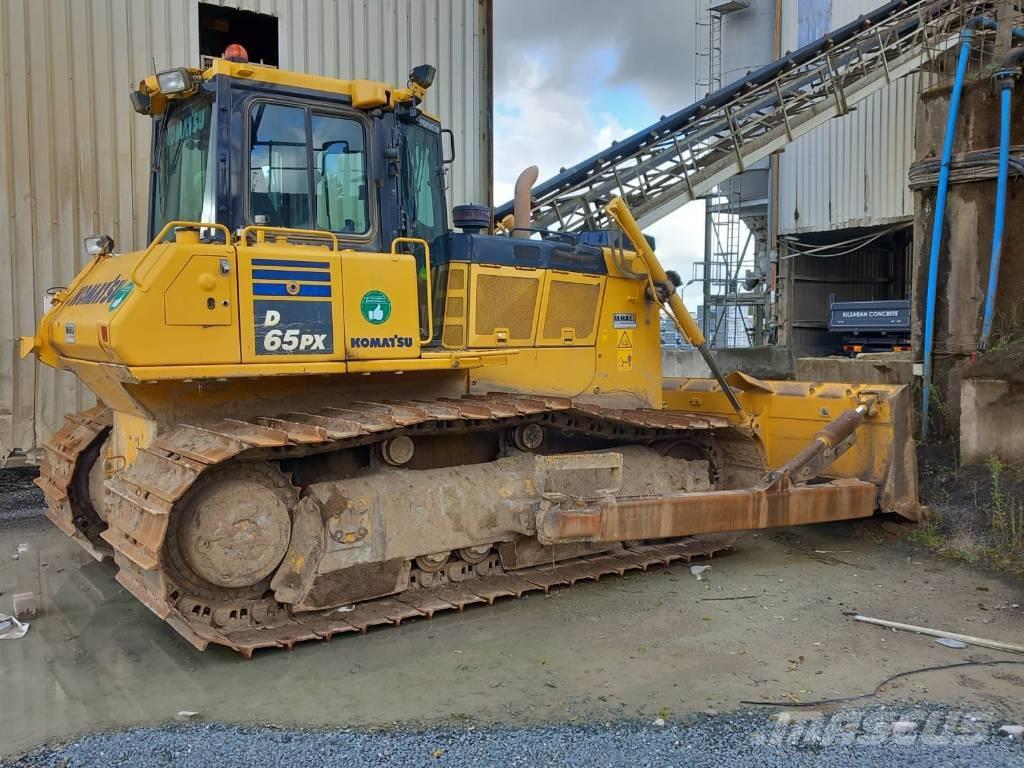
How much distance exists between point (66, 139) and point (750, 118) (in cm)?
910

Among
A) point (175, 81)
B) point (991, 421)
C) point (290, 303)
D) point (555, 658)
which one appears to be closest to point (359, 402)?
point (290, 303)

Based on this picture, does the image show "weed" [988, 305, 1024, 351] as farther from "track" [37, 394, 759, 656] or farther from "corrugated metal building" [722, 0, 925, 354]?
"corrugated metal building" [722, 0, 925, 354]

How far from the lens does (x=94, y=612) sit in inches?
217

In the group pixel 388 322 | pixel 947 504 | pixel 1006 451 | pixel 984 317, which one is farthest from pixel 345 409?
pixel 984 317

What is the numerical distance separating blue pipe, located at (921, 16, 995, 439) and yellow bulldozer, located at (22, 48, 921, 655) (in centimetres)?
301

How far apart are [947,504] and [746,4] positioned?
1476 cm

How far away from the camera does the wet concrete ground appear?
4.11m

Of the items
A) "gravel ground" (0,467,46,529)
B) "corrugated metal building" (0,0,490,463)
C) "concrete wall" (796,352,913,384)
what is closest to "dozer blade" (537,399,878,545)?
"concrete wall" (796,352,913,384)

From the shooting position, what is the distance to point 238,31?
975 cm

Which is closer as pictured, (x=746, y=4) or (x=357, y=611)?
(x=357, y=611)

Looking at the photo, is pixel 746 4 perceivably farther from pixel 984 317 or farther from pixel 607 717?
pixel 607 717

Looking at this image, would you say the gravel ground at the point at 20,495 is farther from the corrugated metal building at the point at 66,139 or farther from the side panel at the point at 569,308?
the side panel at the point at 569,308

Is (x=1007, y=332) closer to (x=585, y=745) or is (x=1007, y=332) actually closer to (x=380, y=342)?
(x=380, y=342)

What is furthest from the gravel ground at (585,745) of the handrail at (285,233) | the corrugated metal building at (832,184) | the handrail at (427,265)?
the corrugated metal building at (832,184)
